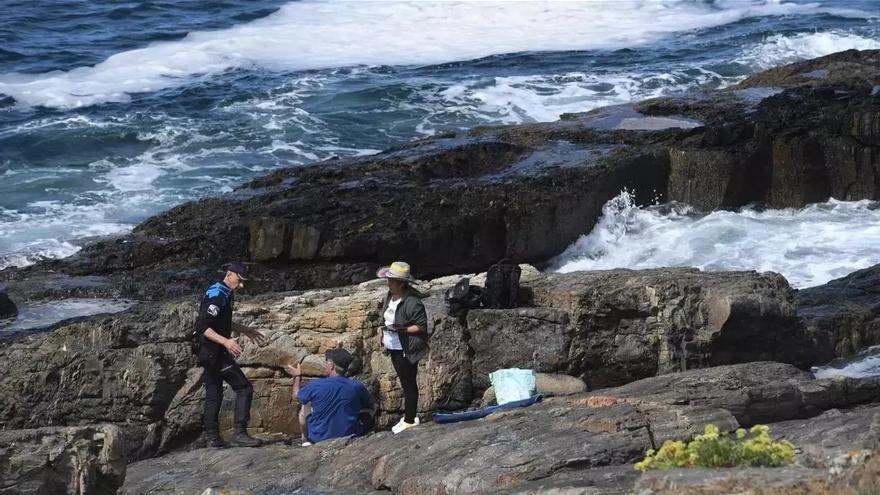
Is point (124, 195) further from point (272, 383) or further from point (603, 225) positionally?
point (272, 383)

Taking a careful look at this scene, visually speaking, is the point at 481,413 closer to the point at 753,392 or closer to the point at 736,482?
the point at 753,392

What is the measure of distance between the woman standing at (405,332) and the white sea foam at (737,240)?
769 centimetres

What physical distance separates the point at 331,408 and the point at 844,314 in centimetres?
626

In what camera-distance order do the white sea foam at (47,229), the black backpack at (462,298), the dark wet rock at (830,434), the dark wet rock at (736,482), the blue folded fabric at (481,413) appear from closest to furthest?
the dark wet rock at (736,482) → the dark wet rock at (830,434) → the blue folded fabric at (481,413) → the black backpack at (462,298) → the white sea foam at (47,229)

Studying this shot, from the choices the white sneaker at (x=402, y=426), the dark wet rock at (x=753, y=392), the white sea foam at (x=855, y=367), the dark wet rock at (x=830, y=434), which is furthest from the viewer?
the white sea foam at (x=855, y=367)

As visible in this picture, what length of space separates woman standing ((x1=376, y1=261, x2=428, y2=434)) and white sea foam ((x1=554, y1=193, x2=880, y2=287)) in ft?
25.2

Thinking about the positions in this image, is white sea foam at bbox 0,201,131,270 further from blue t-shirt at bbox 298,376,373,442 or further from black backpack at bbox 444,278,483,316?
blue t-shirt at bbox 298,376,373,442

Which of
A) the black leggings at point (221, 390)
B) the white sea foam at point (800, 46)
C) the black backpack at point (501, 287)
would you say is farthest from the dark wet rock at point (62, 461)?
the white sea foam at point (800, 46)

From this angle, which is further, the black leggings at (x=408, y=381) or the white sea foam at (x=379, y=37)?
the white sea foam at (x=379, y=37)

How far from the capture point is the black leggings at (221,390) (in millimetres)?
10594

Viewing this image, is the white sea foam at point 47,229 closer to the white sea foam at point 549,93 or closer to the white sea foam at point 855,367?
the white sea foam at point 549,93

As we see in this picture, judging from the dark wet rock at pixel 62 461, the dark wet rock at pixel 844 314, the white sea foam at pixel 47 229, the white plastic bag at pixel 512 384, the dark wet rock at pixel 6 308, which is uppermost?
the dark wet rock at pixel 62 461

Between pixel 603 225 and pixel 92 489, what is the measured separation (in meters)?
11.5

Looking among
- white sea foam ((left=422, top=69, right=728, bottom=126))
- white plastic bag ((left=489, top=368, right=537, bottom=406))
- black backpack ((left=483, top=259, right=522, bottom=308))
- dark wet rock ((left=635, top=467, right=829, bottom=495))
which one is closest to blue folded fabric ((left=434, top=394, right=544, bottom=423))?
white plastic bag ((left=489, top=368, right=537, bottom=406))
